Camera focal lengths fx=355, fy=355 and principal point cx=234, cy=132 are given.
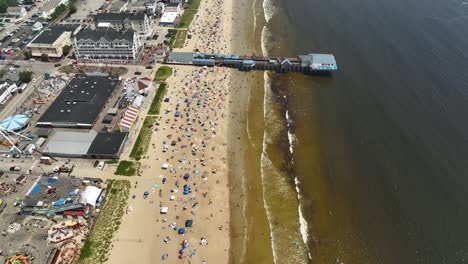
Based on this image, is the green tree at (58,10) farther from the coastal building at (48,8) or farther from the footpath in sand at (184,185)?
the footpath in sand at (184,185)

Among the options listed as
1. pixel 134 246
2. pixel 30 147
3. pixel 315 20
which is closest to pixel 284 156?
pixel 134 246

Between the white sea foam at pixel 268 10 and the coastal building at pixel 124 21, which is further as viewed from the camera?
the white sea foam at pixel 268 10

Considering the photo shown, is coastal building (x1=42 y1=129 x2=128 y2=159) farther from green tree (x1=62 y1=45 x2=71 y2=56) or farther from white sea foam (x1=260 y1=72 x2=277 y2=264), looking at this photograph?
green tree (x1=62 y1=45 x2=71 y2=56)

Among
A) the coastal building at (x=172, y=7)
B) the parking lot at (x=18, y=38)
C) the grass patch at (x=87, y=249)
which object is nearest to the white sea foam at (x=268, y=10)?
the coastal building at (x=172, y=7)

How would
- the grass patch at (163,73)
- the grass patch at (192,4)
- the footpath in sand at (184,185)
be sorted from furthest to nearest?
the grass patch at (192,4), the grass patch at (163,73), the footpath in sand at (184,185)

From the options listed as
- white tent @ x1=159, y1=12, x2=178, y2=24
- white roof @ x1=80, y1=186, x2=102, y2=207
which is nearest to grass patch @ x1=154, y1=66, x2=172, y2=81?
white tent @ x1=159, y1=12, x2=178, y2=24

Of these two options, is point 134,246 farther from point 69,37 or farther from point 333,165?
point 69,37
